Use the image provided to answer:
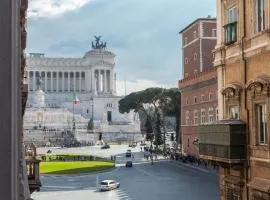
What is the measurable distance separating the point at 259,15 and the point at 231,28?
151 centimetres

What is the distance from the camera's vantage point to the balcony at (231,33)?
13578mm

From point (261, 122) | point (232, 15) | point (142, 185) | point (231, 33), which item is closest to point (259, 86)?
point (261, 122)

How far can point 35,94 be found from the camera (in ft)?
425

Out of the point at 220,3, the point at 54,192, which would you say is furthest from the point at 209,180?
the point at 220,3

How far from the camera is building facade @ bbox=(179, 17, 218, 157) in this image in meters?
49.1

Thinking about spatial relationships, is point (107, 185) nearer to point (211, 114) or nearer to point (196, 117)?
point (211, 114)

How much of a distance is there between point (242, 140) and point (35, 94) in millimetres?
120231

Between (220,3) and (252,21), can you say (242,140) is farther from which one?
(220,3)

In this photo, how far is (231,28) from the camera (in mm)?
13703

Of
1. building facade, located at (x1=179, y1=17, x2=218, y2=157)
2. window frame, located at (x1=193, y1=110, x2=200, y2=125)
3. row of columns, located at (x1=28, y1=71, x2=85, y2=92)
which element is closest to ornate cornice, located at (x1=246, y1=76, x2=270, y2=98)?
building facade, located at (x1=179, y1=17, x2=218, y2=157)

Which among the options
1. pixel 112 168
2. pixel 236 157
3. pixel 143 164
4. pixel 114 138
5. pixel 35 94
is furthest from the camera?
pixel 35 94

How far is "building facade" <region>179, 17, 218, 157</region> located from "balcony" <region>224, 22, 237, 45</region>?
33.1m

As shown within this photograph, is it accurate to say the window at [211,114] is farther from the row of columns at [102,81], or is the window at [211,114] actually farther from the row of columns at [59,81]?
the row of columns at [59,81]

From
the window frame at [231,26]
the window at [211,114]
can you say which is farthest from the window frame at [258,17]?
the window at [211,114]
